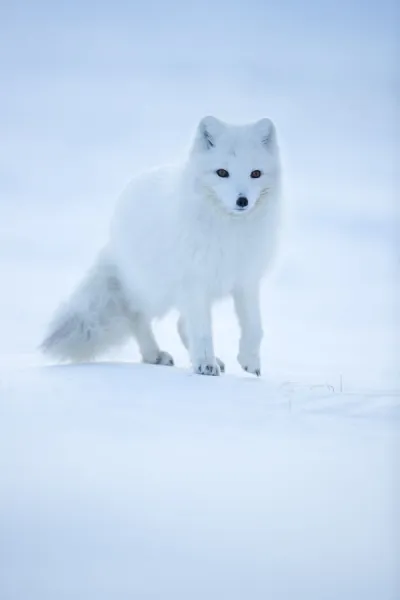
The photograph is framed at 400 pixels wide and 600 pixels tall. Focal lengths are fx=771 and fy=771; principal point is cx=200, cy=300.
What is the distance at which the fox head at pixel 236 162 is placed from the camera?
4543mm

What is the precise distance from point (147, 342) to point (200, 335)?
871mm

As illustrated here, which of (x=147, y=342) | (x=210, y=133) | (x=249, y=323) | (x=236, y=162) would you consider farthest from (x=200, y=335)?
(x=210, y=133)

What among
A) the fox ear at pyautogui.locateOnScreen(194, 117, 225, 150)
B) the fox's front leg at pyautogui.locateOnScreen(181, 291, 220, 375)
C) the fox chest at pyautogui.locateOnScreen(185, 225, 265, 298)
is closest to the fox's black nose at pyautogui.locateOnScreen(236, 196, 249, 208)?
the fox chest at pyautogui.locateOnScreen(185, 225, 265, 298)

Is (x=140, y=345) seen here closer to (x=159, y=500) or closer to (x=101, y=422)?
(x=101, y=422)

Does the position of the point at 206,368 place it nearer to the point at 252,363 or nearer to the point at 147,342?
the point at 252,363

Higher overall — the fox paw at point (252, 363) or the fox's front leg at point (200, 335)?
the fox's front leg at point (200, 335)

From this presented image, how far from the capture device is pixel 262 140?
15.8 ft

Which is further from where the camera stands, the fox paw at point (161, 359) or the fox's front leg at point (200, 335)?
the fox paw at point (161, 359)

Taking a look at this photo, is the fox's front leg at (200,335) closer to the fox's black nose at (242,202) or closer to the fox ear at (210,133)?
the fox's black nose at (242,202)

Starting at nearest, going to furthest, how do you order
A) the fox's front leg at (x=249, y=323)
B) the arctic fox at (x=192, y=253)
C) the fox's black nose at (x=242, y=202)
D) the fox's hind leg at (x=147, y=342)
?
the fox's black nose at (x=242, y=202)
the arctic fox at (x=192, y=253)
the fox's front leg at (x=249, y=323)
the fox's hind leg at (x=147, y=342)

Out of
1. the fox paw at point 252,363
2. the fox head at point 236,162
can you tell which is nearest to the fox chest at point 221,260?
the fox head at point 236,162

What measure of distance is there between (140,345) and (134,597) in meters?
3.81

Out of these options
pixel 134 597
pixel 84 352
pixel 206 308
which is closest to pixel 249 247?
pixel 206 308

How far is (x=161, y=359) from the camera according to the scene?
5617 mm
